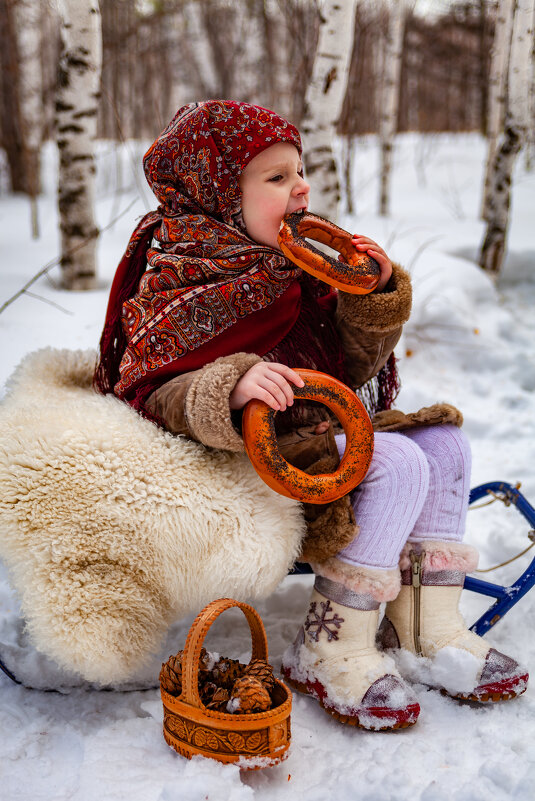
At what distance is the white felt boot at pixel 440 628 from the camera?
146 centimetres

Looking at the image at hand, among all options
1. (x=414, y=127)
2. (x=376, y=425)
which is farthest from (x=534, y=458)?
(x=414, y=127)

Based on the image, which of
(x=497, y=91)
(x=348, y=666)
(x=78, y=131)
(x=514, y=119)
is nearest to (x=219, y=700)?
(x=348, y=666)

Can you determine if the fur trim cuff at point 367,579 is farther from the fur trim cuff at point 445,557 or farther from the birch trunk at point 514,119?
the birch trunk at point 514,119

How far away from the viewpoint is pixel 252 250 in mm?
1479

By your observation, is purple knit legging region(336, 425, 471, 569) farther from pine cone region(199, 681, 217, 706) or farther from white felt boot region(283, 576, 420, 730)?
pine cone region(199, 681, 217, 706)

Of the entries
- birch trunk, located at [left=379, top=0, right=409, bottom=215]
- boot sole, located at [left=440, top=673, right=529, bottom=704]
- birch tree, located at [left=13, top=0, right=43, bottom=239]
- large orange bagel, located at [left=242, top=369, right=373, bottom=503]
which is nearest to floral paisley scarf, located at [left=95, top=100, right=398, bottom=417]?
large orange bagel, located at [left=242, top=369, right=373, bottom=503]

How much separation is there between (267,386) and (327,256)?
0.36 meters

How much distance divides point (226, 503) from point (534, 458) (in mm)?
1633

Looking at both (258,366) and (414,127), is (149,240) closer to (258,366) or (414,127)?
(258,366)

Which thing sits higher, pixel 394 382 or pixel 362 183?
pixel 394 382

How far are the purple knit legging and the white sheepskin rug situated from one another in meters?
0.16

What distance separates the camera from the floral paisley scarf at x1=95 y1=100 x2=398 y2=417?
1451mm

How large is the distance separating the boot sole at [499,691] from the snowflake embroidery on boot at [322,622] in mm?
330

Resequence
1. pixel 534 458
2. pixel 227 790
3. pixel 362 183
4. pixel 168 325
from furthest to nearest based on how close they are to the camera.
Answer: pixel 362 183 → pixel 534 458 → pixel 168 325 → pixel 227 790
